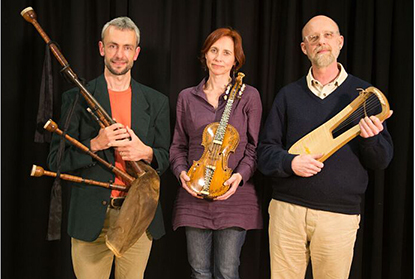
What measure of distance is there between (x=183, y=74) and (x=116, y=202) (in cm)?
113

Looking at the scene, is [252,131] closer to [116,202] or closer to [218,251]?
[218,251]

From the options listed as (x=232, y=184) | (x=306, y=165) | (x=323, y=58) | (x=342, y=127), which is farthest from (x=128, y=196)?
(x=323, y=58)

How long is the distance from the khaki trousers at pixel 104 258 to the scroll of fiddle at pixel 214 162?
0.48m

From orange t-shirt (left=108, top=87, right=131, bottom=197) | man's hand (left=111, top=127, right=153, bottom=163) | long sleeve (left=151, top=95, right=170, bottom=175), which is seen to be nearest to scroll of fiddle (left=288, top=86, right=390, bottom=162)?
long sleeve (left=151, top=95, right=170, bottom=175)

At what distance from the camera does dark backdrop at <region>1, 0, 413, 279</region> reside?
2.86 meters

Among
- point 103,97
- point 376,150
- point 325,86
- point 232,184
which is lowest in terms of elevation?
point 232,184

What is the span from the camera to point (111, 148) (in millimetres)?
2270

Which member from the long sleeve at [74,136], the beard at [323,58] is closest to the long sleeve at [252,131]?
the beard at [323,58]

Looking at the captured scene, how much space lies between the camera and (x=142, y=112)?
2324 millimetres

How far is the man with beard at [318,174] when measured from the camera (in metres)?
2.19
